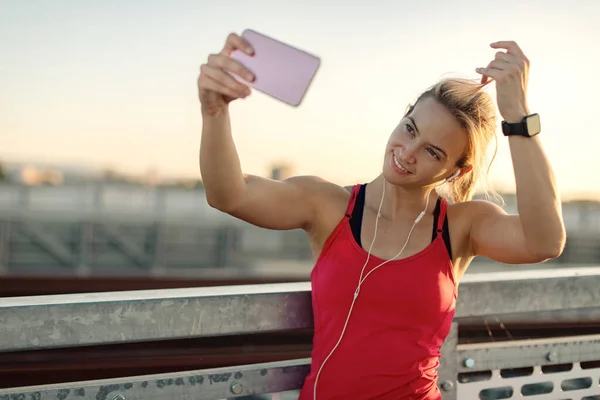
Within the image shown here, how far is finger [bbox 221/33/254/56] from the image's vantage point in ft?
5.18

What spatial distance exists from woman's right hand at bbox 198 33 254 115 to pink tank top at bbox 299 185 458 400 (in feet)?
2.01

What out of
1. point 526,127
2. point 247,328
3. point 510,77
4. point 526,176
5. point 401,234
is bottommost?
point 247,328

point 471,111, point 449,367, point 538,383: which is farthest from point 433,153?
point 538,383

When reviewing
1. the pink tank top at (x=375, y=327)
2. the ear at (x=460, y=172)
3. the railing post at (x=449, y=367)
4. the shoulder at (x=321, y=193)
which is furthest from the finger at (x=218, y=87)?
the railing post at (x=449, y=367)

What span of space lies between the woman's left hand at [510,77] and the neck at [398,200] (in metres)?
0.37

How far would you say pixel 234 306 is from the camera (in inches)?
75.2

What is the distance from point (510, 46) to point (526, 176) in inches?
13.5

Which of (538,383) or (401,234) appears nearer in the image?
(401,234)

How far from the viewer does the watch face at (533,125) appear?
77.4 inches

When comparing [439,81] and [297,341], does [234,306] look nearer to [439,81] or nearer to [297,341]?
[439,81]

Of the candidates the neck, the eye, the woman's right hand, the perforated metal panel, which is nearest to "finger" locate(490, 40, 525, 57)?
the eye

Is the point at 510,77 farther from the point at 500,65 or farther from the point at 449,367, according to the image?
the point at 449,367

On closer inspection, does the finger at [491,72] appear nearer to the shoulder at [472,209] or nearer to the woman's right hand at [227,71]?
A: the shoulder at [472,209]

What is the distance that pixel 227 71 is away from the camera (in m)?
1.61
